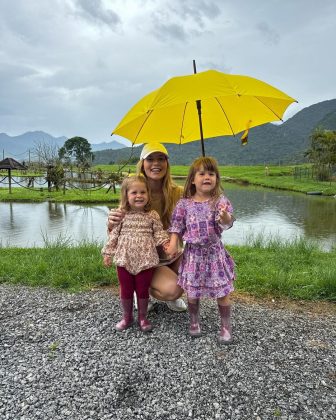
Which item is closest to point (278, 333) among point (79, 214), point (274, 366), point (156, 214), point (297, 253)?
point (274, 366)

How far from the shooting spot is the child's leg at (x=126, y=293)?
3.38m

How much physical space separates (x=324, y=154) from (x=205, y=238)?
34.4 meters

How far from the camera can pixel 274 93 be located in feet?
9.82

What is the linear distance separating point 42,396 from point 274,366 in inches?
69.2

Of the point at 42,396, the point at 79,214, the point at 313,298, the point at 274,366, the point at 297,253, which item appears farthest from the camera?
the point at 79,214

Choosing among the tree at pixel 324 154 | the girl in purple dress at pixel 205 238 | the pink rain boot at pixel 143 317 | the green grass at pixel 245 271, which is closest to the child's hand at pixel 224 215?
the girl in purple dress at pixel 205 238

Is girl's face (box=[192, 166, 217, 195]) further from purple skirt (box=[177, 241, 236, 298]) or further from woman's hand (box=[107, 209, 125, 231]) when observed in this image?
woman's hand (box=[107, 209, 125, 231])

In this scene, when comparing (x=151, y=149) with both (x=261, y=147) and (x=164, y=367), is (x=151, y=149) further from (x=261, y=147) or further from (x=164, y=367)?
(x=261, y=147)

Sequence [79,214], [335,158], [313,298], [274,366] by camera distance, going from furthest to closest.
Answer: [335,158]
[79,214]
[313,298]
[274,366]

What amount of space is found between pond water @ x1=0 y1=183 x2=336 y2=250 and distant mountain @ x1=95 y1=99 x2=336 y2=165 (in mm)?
63585

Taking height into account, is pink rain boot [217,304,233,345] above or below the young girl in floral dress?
below

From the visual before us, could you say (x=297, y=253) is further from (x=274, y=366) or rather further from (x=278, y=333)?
(x=274, y=366)

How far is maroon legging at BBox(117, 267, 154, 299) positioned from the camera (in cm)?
337

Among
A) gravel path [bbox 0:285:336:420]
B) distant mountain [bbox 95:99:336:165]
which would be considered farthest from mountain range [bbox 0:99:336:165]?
gravel path [bbox 0:285:336:420]
